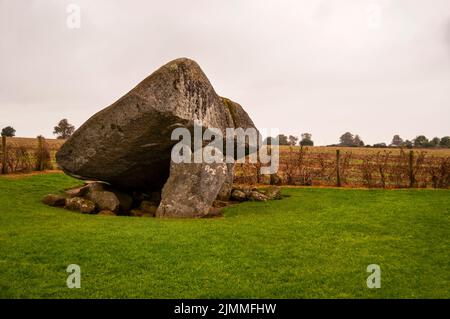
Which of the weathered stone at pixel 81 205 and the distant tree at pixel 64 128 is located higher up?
the distant tree at pixel 64 128

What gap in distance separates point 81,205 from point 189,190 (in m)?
3.96

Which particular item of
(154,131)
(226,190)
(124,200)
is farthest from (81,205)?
(226,190)

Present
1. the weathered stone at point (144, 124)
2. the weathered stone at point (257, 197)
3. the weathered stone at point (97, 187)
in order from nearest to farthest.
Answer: the weathered stone at point (144, 124) < the weathered stone at point (97, 187) < the weathered stone at point (257, 197)

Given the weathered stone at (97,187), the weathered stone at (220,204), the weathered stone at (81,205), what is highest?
the weathered stone at (97,187)

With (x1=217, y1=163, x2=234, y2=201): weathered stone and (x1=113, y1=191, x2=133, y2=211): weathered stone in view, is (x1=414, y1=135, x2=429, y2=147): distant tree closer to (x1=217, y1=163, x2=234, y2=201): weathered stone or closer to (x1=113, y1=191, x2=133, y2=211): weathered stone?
(x1=217, y1=163, x2=234, y2=201): weathered stone

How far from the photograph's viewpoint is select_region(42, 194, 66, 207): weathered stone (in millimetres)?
15945

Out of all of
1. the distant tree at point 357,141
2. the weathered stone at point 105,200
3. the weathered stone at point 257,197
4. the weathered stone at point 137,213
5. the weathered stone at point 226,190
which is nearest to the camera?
the weathered stone at point 105,200

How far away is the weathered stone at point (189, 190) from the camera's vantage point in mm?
14359

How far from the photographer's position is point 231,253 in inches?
368

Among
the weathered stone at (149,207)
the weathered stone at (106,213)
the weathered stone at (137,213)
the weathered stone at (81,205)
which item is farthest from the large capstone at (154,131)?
the weathered stone at (106,213)

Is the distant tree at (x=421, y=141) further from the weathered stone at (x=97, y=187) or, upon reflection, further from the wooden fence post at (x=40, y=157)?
the weathered stone at (x=97, y=187)

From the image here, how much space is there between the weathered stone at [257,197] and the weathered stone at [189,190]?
3872 mm

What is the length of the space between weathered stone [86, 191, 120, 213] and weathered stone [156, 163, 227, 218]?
2.03 metres

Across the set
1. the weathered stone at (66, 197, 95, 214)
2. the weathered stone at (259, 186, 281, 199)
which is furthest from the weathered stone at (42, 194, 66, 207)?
the weathered stone at (259, 186, 281, 199)
